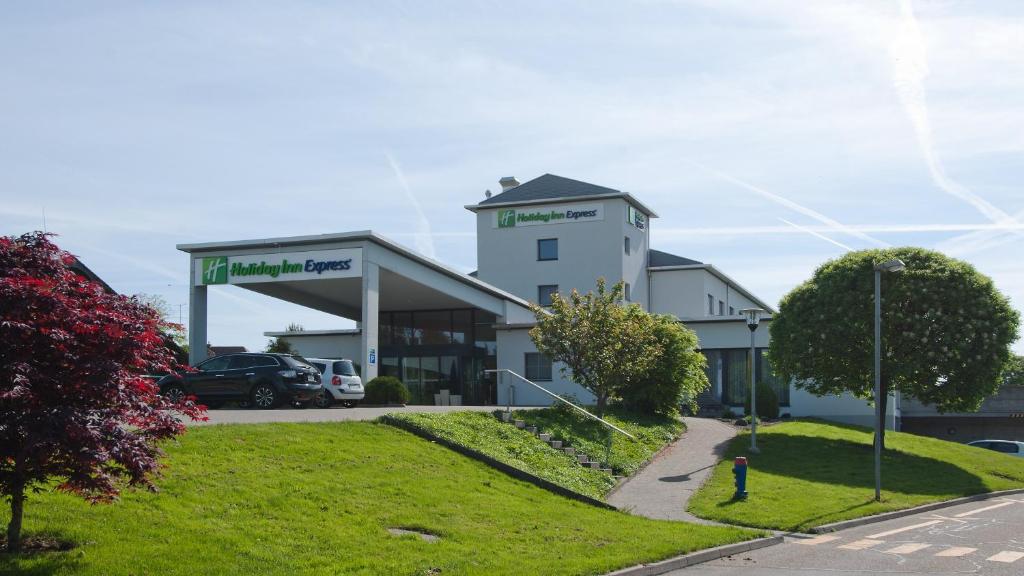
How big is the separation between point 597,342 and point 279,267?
12.0 metres

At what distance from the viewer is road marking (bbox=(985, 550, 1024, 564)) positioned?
13270 mm

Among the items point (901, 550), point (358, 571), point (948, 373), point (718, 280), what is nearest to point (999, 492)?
point (948, 373)

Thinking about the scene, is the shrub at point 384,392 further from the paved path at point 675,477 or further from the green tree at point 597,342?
the paved path at point 675,477

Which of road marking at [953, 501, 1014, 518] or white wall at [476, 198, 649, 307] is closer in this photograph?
road marking at [953, 501, 1014, 518]

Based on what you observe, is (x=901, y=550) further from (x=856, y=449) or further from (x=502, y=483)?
(x=856, y=449)

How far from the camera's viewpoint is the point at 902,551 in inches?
565

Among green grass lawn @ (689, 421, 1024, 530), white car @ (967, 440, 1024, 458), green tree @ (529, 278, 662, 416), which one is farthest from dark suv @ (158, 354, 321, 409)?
white car @ (967, 440, 1024, 458)

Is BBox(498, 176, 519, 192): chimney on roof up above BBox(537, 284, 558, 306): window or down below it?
above

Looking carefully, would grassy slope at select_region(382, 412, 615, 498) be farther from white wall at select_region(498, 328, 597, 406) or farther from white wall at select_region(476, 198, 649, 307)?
white wall at select_region(476, 198, 649, 307)

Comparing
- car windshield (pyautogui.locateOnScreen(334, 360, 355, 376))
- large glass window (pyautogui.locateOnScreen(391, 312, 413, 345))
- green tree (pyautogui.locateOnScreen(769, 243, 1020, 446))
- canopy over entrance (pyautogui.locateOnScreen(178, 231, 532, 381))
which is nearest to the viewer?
green tree (pyautogui.locateOnScreen(769, 243, 1020, 446))

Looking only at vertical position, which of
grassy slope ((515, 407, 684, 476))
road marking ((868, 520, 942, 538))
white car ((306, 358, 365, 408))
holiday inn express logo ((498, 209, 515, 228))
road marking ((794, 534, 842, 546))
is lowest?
road marking ((868, 520, 942, 538))

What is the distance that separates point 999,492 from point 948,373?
4.55 meters

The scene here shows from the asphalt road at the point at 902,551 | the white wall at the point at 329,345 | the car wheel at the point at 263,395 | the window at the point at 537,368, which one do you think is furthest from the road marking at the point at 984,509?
the white wall at the point at 329,345

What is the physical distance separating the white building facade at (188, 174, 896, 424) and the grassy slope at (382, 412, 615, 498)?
361 centimetres
